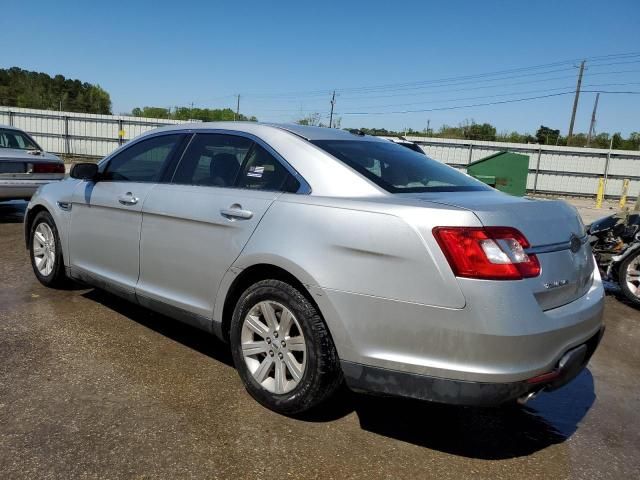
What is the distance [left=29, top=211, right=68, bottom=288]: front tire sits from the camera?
4797mm

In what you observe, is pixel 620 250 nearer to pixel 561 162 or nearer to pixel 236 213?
pixel 236 213

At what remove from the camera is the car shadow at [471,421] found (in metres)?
2.85

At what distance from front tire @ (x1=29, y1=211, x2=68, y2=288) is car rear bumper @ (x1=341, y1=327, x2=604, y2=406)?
3254 millimetres

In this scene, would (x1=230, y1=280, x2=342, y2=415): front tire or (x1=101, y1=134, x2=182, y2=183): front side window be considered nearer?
(x1=230, y1=280, x2=342, y2=415): front tire

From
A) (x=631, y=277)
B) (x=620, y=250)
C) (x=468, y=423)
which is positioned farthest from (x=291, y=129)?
(x=620, y=250)

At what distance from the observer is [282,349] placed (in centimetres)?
293

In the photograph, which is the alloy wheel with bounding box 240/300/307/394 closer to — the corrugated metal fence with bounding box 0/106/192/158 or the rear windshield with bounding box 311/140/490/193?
the rear windshield with bounding box 311/140/490/193

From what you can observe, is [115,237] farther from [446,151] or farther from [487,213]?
[446,151]

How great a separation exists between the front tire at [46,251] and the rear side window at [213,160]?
1765 mm

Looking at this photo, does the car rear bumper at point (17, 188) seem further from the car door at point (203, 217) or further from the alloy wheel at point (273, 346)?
the alloy wheel at point (273, 346)

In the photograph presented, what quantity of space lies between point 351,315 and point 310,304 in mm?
272

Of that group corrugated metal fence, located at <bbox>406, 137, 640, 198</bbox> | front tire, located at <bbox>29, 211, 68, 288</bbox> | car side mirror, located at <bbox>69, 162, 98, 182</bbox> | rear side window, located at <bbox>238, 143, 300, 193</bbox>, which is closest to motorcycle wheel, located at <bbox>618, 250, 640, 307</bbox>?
rear side window, located at <bbox>238, 143, 300, 193</bbox>

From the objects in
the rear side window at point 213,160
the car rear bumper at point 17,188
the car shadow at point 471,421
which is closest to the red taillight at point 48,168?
the car rear bumper at point 17,188

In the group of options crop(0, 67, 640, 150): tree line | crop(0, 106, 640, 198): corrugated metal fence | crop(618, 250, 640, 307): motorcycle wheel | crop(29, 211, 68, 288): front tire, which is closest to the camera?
crop(29, 211, 68, 288): front tire
